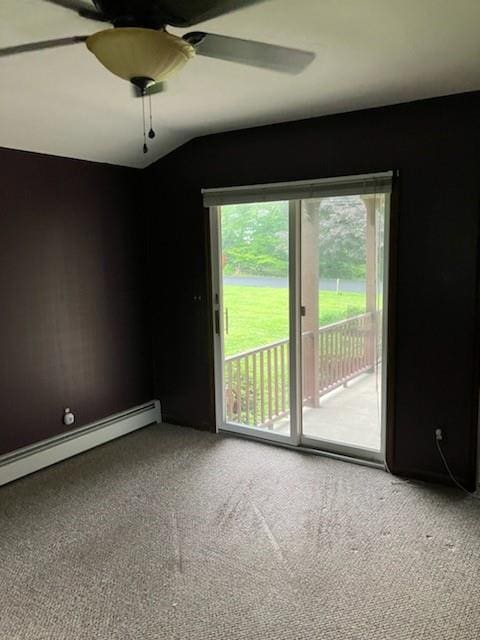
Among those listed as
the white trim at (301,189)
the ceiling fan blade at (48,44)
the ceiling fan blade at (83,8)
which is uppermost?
the ceiling fan blade at (83,8)

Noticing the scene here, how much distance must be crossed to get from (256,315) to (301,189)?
3.42 feet

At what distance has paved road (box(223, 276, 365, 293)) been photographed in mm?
3541

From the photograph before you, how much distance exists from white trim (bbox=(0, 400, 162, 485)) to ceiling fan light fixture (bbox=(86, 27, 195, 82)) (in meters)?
2.73

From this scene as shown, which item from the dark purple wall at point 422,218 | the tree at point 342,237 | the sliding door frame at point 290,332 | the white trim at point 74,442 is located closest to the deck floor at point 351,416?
the sliding door frame at point 290,332

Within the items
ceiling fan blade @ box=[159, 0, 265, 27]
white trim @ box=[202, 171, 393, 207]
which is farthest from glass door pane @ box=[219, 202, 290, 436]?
ceiling fan blade @ box=[159, 0, 265, 27]

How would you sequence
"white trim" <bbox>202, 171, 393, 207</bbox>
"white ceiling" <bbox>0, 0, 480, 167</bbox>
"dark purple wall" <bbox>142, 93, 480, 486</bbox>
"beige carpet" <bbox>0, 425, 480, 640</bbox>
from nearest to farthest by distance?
"white ceiling" <bbox>0, 0, 480, 167</bbox> → "beige carpet" <bbox>0, 425, 480, 640</bbox> → "dark purple wall" <bbox>142, 93, 480, 486</bbox> → "white trim" <bbox>202, 171, 393, 207</bbox>

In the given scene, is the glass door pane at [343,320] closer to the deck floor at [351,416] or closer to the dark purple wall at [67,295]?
the deck floor at [351,416]

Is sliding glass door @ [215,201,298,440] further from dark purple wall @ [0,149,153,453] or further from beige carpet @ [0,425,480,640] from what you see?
dark purple wall @ [0,149,153,453]

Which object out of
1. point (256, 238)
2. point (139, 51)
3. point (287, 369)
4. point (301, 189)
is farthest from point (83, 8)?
point (287, 369)

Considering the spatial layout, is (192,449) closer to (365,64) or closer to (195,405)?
(195,405)

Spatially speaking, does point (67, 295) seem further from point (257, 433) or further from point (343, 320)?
point (343, 320)

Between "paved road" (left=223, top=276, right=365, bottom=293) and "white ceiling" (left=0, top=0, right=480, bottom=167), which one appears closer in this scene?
"white ceiling" (left=0, top=0, right=480, bottom=167)

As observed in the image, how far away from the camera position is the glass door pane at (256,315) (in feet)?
12.5

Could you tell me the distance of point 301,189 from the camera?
3514 millimetres
